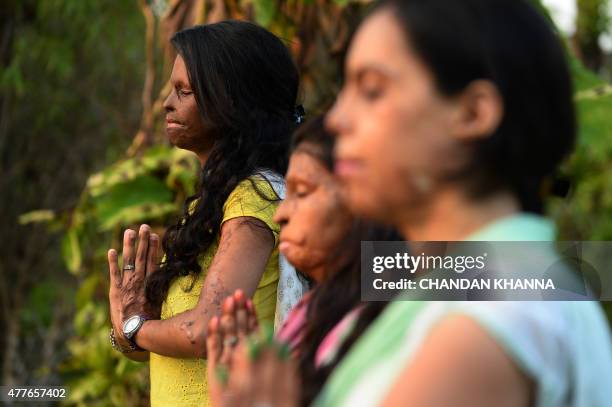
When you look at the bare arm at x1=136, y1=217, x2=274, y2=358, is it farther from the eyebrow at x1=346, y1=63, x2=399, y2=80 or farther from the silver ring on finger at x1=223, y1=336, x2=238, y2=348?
the eyebrow at x1=346, y1=63, x2=399, y2=80

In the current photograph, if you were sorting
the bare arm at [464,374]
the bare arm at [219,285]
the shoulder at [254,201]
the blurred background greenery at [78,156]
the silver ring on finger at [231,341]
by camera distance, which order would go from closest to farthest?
the bare arm at [464,374]
the silver ring on finger at [231,341]
the bare arm at [219,285]
the shoulder at [254,201]
the blurred background greenery at [78,156]

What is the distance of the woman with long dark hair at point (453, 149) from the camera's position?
2.94 feet

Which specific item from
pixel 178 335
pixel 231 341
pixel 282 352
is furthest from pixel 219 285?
pixel 282 352

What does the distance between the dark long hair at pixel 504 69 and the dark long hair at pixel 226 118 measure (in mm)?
1148

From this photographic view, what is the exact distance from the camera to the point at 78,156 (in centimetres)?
654

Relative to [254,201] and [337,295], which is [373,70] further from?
[254,201]

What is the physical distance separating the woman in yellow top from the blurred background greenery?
2.15m

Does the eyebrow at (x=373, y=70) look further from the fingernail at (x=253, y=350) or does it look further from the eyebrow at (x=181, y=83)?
the eyebrow at (x=181, y=83)

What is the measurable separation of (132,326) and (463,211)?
1216 millimetres

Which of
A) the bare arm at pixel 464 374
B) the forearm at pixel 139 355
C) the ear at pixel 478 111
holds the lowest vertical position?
the bare arm at pixel 464 374

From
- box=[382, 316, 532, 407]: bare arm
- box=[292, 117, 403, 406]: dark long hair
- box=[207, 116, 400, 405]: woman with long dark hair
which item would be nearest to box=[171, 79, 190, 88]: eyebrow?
box=[207, 116, 400, 405]: woman with long dark hair

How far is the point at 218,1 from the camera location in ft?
14.0

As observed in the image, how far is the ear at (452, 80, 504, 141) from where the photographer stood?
908 millimetres

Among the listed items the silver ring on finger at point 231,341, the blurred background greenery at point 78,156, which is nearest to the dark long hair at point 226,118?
the silver ring on finger at point 231,341
